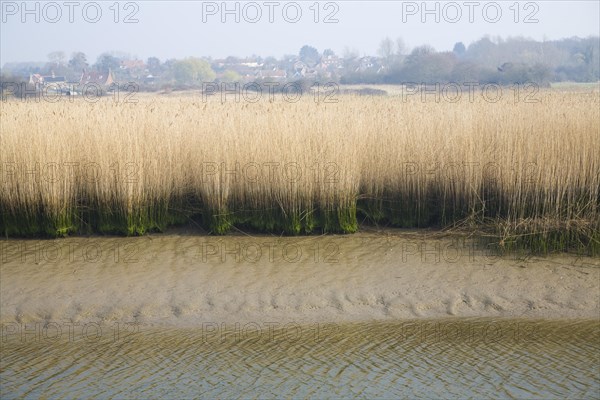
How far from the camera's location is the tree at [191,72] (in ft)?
155

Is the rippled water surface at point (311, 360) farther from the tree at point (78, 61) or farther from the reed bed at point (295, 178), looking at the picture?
the tree at point (78, 61)

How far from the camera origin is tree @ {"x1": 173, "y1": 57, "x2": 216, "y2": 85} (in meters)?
47.1

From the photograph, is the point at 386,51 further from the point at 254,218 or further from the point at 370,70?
the point at 254,218

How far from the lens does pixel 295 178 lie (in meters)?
9.02

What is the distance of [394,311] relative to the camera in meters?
7.35

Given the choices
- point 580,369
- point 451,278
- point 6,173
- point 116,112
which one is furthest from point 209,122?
point 580,369

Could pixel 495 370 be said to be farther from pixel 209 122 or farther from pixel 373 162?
pixel 209 122

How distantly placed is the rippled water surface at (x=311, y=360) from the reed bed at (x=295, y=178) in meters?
2.09

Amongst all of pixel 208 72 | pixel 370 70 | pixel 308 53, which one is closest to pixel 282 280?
pixel 370 70

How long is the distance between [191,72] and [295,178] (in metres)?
40.6

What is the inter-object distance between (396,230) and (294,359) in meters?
3.25

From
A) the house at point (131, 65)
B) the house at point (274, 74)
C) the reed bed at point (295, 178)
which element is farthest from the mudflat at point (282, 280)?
the house at point (131, 65)

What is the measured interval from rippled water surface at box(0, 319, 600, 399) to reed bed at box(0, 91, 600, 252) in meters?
2.09

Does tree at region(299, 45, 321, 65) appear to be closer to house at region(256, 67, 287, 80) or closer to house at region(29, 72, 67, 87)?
house at region(256, 67, 287, 80)
